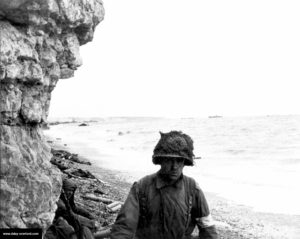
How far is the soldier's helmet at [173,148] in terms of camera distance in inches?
183

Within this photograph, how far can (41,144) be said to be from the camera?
5.75 meters

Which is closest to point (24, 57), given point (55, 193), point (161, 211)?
point (55, 193)

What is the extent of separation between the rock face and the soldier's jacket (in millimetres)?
1086

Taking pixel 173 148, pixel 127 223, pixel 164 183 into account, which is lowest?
pixel 127 223

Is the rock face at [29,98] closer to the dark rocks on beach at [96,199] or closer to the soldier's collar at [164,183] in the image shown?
the soldier's collar at [164,183]

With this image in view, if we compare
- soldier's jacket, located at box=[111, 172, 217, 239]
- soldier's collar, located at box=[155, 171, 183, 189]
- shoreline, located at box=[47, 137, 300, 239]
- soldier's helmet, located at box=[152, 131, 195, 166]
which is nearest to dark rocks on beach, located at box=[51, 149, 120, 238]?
shoreline, located at box=[47, 137, 300, 239]

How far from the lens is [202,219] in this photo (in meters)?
4.74

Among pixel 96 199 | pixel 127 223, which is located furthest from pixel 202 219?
pixel 96 199

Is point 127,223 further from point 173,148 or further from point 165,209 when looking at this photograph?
point 173,148

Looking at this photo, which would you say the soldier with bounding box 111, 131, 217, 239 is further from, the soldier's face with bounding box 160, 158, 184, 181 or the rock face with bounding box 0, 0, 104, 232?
the rock face with bounding box 0, 0, 104, 232

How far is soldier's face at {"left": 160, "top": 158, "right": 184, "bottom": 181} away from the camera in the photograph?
15.4 ft

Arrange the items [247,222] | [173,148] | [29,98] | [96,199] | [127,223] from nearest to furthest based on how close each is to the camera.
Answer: [127,223]
[173,148]
[29,98]
[96,199]
[247,222]

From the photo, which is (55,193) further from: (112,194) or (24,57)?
(112,194)

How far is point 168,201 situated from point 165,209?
0.08 meters
